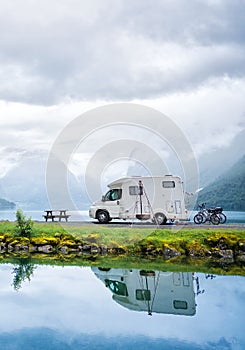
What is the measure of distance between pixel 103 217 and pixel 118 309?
11.6 metres

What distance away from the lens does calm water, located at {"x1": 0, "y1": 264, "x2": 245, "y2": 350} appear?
788 cm

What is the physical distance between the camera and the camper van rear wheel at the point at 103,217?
2164cm

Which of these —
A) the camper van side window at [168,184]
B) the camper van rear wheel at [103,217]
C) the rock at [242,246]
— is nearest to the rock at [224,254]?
the rock at [242,246]

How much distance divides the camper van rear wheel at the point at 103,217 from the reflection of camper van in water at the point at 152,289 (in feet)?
22.6

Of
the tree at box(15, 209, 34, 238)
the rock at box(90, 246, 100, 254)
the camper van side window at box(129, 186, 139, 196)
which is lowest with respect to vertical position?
the rock at box(90, 246, 100, 254)

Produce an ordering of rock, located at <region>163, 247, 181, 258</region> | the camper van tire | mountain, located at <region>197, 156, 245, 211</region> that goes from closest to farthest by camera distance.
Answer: rock, located at <region>163, 247, 181, 258</region>, the camper van tire, mountain, located at <region>197, 156, 245, 211</region>

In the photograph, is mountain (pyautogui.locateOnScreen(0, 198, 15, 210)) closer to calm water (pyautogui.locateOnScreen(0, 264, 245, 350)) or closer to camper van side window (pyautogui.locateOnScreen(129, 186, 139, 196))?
camper van side window (pyautogui.locateOnScreen(129, 186, 139, 196))

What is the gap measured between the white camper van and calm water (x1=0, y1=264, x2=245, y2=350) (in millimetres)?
6497

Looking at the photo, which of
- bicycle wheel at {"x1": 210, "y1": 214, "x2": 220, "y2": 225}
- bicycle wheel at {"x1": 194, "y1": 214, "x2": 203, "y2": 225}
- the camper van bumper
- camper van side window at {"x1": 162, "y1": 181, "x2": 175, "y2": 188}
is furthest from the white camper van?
bicycle wheel at {"x1": 210, "y1": 214, "x2": 220, "y2": 225}

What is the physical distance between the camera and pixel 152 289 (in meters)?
12.1

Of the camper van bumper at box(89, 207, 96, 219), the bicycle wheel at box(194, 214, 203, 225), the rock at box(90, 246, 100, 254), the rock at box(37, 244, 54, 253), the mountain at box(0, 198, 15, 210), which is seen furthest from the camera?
the mountain at box(0, 198, 15, 210)

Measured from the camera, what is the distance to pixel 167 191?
20.3 m

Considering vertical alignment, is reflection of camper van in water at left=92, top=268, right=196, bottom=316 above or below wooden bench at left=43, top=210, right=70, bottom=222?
below

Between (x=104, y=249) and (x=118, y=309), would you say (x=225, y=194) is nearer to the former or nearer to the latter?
(x=104, y=249)
